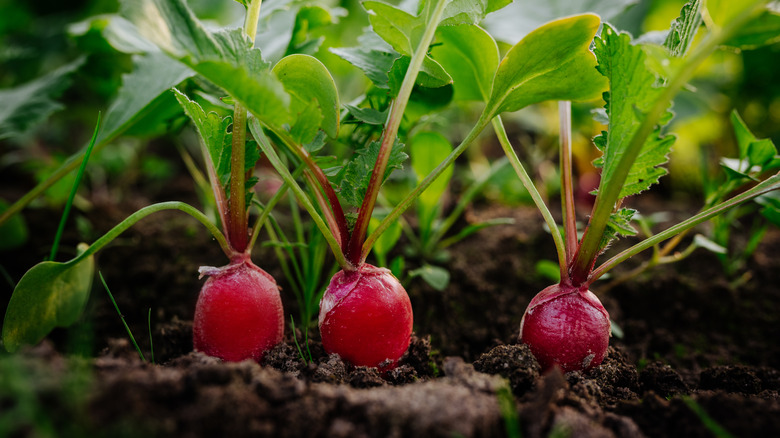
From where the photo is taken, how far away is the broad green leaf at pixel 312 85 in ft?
2.27

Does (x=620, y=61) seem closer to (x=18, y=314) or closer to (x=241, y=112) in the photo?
(x=241, y=112)

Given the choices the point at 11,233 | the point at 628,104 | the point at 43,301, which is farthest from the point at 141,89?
the point at 628,104

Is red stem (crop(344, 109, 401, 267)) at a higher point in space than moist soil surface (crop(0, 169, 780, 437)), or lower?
higher

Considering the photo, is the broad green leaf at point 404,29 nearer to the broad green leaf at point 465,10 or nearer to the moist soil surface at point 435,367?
the broad green leaf at point 465,10

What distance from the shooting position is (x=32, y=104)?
46.4 inches

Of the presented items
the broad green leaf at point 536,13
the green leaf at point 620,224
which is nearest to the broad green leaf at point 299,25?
the broad green leaf at point 536,13

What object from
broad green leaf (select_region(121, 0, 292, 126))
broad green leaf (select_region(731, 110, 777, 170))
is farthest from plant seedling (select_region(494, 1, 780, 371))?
broad green leaf (select_region(121, 0, 292, 126))

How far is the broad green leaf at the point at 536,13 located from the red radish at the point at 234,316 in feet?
2.52

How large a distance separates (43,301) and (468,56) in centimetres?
78

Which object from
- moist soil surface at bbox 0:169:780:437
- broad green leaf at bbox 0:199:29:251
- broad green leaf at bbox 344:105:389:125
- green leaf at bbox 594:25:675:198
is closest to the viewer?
moist soil surface at bbox 0:169:780:437

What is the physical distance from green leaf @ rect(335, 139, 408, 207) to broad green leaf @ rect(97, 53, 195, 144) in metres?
0.42

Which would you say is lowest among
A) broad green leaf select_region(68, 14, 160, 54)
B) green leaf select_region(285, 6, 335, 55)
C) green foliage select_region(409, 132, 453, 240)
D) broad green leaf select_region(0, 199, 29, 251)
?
broad green leaf select_region(0, 199, 29, 251)

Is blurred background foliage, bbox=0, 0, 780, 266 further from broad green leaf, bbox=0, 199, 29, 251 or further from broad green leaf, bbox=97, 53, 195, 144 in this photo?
broad green leaf, bbox=97, 53, 195, 144

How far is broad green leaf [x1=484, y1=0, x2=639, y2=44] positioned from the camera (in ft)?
3.64
